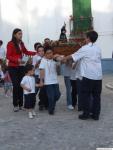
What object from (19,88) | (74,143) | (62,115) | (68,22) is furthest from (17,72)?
(68,22)

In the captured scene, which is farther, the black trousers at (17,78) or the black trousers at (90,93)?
the black trousers at (17,78)

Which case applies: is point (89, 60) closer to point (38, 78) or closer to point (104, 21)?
point (38, 78)

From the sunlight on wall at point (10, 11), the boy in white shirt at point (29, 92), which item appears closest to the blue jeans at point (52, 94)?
the boy in white shirt at point (29, 92)

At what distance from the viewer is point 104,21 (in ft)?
66.8

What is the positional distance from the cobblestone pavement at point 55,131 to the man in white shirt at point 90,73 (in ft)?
0.96

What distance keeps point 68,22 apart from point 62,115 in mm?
10178

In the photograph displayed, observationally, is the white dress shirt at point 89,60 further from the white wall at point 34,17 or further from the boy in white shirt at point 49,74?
the white wall at point 34,17

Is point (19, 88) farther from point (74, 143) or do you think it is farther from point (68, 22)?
point (68, 22)

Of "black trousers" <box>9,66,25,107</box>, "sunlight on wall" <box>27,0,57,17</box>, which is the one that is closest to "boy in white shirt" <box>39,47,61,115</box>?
"black trousers" <box>9,66,25,107</box>

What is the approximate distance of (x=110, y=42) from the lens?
20.5 m

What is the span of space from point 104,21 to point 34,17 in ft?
8.83

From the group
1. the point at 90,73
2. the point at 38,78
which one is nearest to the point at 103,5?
the point at 38,78

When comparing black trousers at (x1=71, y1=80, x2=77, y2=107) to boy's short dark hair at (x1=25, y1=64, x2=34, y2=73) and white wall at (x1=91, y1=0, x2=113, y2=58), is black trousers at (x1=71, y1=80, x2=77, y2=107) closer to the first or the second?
Result: boy's short dark hair at (x1=25, y1=64, x2=34, y2=73)

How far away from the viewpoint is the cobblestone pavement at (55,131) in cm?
832
